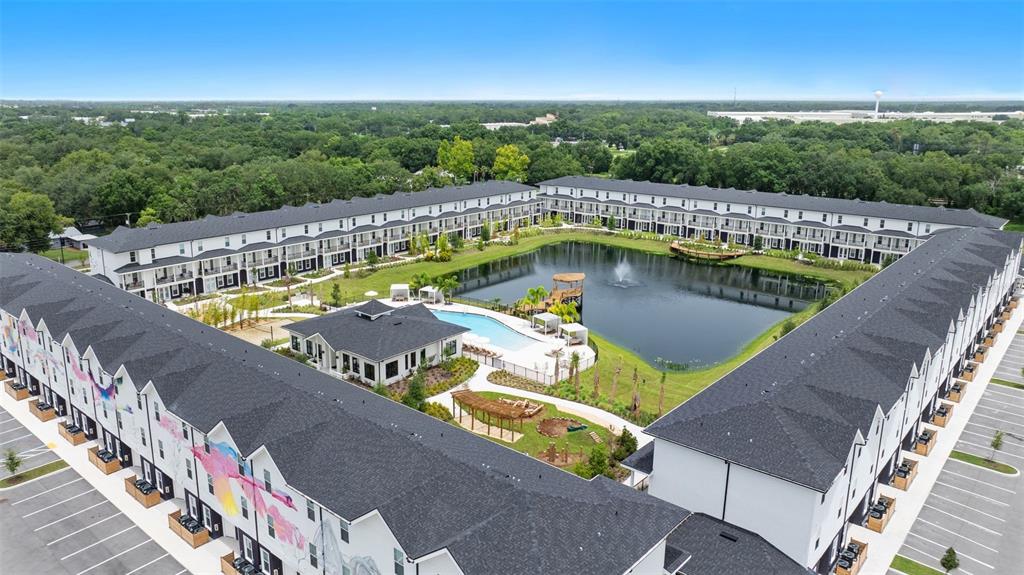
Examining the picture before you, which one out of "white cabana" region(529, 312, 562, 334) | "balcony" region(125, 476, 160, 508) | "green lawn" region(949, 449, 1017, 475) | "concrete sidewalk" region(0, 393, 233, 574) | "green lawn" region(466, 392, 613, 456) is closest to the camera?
"concrete sidewalk" region(0, 393, 233, 574)

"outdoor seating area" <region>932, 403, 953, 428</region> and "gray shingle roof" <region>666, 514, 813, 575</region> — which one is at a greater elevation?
"gray shingle roof" <region>666, 514, 813, 575</region>

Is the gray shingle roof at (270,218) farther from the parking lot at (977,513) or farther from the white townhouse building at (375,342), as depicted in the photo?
the parking lot at (977,513)

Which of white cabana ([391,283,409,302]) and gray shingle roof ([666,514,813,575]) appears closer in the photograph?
gray shingle roof ([666,514,813,575])

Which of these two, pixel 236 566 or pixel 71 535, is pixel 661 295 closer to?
pixel 236 566

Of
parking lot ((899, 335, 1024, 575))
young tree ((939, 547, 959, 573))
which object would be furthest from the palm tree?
young tree ((939, 547, 959, 573))

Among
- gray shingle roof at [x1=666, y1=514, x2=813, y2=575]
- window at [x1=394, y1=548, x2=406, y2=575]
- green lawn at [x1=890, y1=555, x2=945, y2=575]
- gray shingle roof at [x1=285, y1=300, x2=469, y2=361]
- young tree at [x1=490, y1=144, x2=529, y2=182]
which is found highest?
young tree at [x1=490, y1=144, x2=529, y2=182]

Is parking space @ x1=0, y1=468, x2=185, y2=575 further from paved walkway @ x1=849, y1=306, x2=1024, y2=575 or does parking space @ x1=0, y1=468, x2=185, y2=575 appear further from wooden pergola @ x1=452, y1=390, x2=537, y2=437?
paved walkway @ x1=849, y1=306, x2=1024, y2=575

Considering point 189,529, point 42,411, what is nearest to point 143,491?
point 189,529

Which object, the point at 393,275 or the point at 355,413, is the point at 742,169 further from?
the point at 355,413
